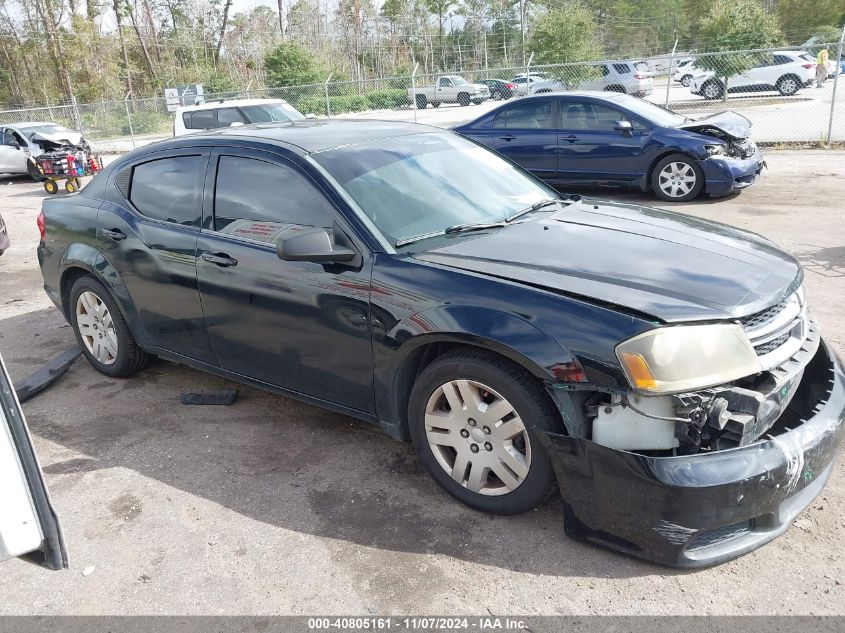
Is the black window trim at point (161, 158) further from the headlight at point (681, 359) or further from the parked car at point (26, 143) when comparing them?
the parked car at point (26, 143)

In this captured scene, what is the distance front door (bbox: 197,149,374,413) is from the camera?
3.34 metres

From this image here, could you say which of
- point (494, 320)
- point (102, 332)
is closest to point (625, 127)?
point (102, 332)

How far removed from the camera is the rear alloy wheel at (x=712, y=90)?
24328 millimetres

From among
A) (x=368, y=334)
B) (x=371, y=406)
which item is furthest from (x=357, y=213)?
(x=371, y=406)

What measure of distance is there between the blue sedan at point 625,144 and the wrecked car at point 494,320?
600 cm

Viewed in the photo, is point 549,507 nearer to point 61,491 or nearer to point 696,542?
point 696,542

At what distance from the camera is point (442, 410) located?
10.3 ft

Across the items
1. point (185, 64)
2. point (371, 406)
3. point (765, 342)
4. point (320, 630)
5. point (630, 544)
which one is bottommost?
point (320, 630)

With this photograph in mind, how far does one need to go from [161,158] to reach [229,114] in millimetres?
10119

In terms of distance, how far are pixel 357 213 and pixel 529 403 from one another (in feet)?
4.12

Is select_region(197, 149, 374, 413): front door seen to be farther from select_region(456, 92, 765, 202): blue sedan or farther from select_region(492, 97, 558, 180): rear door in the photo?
select_region(456, 92, 765, 202): blue sedan

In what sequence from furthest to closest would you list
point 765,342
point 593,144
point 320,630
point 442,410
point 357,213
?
1. point 593,144
2. point 357,213
3. point 442,410
4. point 765,342
5. point 320,630

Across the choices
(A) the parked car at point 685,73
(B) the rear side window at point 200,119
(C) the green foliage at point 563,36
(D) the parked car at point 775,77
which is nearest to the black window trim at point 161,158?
(B) the rear side window at point 200,119

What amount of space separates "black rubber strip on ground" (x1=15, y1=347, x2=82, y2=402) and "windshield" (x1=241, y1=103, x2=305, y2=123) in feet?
30.3
